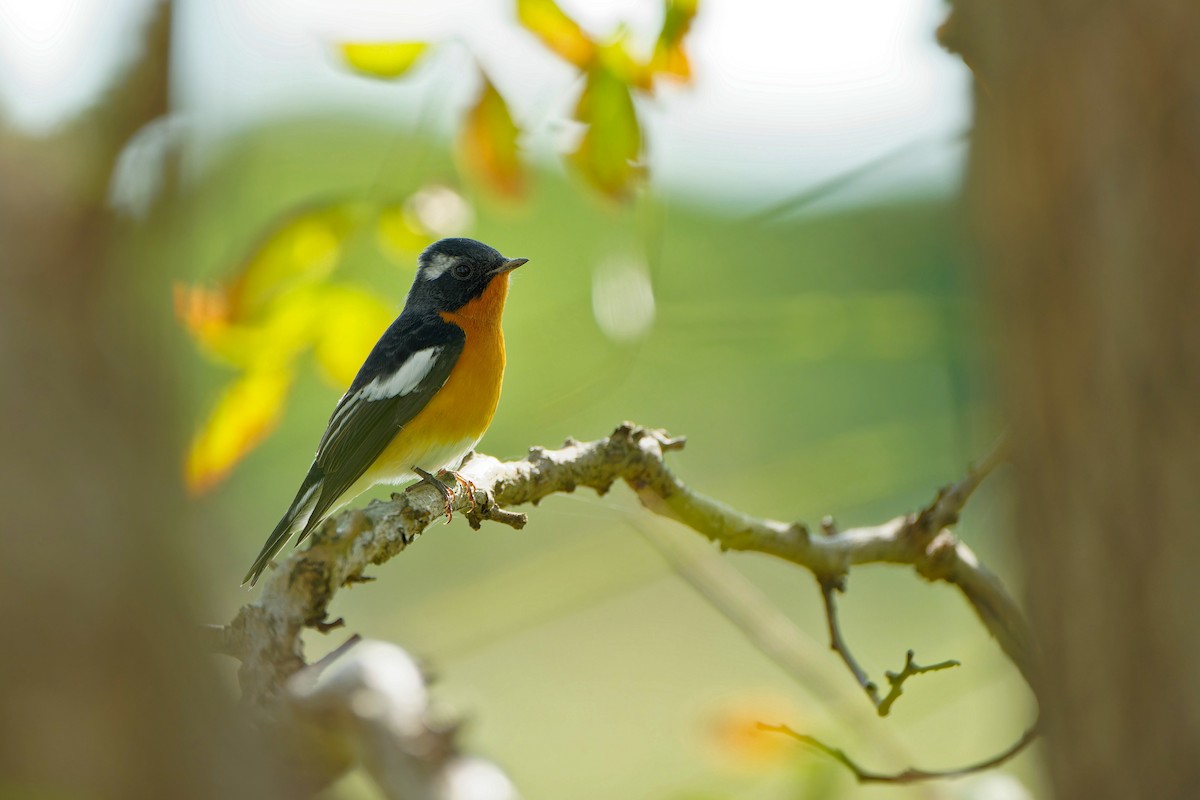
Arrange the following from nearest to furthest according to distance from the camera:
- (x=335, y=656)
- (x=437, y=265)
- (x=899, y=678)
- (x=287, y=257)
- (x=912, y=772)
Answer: (x=335, y=656), (x=912, y=772), (x=899, y=678), (x=287, y=257), (x=437, y=265)

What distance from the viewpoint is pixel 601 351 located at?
4160 millimetres

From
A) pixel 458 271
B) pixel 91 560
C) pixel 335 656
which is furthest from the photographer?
pixel 458 271

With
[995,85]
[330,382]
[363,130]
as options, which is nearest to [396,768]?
[995,85]

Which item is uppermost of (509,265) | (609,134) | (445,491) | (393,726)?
(609,134)

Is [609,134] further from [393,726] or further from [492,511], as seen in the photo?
[393,726]

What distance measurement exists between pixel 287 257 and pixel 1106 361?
2.63 m

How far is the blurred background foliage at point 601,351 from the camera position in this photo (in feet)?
10.9

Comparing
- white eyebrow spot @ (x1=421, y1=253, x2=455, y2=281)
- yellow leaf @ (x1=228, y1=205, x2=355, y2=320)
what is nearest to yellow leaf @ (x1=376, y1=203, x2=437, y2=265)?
yellow leaf @ (x1=228, y1=205, x2=355, y2=320)

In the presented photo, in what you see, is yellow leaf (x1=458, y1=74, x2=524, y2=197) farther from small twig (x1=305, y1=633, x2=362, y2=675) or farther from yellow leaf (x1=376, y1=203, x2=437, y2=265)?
small twig (x1=305, y1=633, x2=362, y2=675)

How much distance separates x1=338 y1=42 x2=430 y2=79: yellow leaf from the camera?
10.7ft

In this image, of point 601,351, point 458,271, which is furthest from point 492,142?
point 458,271

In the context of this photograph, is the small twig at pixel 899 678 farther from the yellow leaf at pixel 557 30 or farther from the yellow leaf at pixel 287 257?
the yellow leaf at pixel 287 257

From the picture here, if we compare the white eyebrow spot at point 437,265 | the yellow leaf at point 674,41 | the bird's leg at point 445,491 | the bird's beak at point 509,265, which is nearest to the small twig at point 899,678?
the bird's leg at point 445,491

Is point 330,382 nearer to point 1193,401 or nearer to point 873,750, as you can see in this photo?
point 873,750
